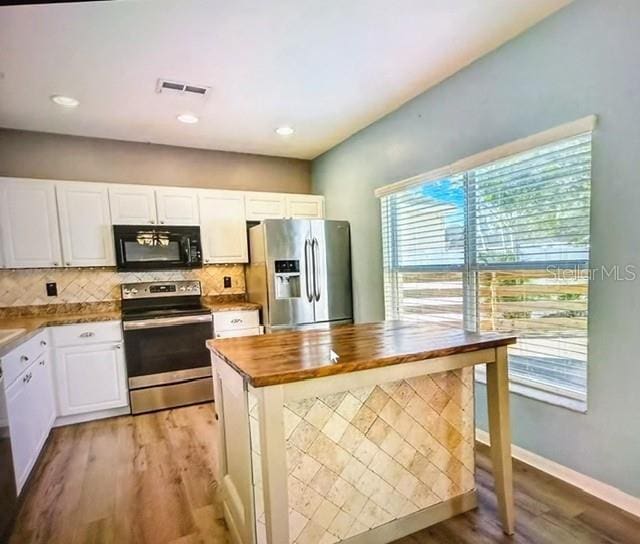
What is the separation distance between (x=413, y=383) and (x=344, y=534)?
0.71 metres

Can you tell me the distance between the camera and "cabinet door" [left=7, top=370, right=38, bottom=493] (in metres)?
1.96

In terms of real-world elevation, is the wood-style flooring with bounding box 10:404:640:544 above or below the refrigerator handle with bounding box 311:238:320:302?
below

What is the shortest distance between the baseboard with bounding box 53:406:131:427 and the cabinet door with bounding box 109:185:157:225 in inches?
66.4

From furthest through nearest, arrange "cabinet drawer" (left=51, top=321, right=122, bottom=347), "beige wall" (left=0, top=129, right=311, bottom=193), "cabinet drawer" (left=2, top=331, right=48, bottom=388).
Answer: "beige wall" (left=0, top=129, right=311, bottom=193), "cabinet drawer" (left=51, top=321, right=122, bottom=347), "cabinet drawer" (left=2, top=331, right=48, bottom=388)

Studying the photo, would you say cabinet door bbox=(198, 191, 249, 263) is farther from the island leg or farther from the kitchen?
the island leg

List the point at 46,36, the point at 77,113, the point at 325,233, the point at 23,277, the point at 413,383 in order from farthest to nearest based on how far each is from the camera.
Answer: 1. the point at 325,233
2. the point at 23,277
3. the point at 77,113
4. the point at 46,36
5. the point at 413,383

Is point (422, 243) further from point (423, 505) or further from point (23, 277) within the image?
point (23, 277)

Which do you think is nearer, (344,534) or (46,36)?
(344,534)

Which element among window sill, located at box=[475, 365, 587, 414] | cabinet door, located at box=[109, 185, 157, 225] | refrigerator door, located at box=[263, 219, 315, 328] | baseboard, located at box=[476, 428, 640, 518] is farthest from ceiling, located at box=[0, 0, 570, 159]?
baseboard, located at box=[476, 428, 640, 518]

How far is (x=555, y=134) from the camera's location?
1960 mm

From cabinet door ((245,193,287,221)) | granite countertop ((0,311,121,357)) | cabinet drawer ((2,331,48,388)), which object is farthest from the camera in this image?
cabinet door ((245,193,287,221))

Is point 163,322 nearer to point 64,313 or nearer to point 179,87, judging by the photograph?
point 64,313

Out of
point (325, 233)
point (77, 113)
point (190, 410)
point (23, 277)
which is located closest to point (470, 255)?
point (325, 233)

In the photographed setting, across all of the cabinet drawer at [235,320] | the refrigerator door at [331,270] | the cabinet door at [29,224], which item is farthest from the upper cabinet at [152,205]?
the refrigerator door at [331,270]
